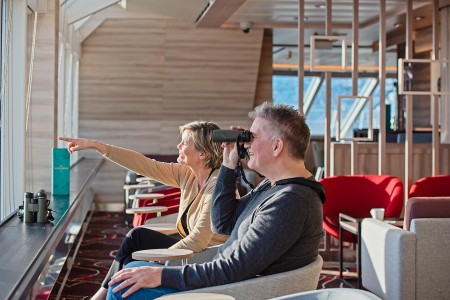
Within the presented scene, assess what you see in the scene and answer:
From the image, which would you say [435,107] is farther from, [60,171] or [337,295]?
[337,295]

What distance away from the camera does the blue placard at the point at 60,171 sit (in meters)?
6.06

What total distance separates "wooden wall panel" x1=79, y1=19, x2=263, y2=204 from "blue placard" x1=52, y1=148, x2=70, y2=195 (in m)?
5.88

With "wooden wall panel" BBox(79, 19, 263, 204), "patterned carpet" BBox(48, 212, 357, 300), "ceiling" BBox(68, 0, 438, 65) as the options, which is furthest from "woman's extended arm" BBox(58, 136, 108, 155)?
"wooden wall panel" BBox(79, 19, 263, 204)

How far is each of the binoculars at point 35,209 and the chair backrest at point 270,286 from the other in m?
2.19

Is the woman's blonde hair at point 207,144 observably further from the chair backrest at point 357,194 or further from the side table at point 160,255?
the chair backrest at point 357,194

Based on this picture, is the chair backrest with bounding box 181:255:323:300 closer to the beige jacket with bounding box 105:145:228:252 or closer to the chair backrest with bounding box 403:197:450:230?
the beige jacket with bounding box 105:145:228:252

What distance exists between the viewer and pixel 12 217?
202 inches

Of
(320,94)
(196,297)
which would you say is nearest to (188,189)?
(196,297)

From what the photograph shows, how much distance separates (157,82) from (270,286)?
9993 millimetres

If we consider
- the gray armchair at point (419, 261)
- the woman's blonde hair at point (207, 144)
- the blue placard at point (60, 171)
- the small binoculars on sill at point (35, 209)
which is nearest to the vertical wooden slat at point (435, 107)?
the gray armchair at point (419, 261)

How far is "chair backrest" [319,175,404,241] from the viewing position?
7922mm

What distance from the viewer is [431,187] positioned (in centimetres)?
789

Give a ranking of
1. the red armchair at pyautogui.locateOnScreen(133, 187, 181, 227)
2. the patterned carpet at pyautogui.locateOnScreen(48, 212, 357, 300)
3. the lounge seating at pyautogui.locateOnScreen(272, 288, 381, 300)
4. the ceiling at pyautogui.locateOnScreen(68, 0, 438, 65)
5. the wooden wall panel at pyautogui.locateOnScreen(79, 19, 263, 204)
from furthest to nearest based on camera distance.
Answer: the wooden wall panel at pyautogui.locateOnScreen(79, 19, 263, 204)
the ceiling at pyautogui.locateOnScreen(68, 0, 438, 65)
the red armchair at pyautogui.locateOnScreen(133, 187, 181, 227)
the patterned carpet at pyautogui.locateOnScreen(48, 212, 357, 300)
the lounge seating at pyautogui.locateOnScreen(272, 288, 381, 300)

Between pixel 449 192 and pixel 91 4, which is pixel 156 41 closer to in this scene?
pixel 91 4
